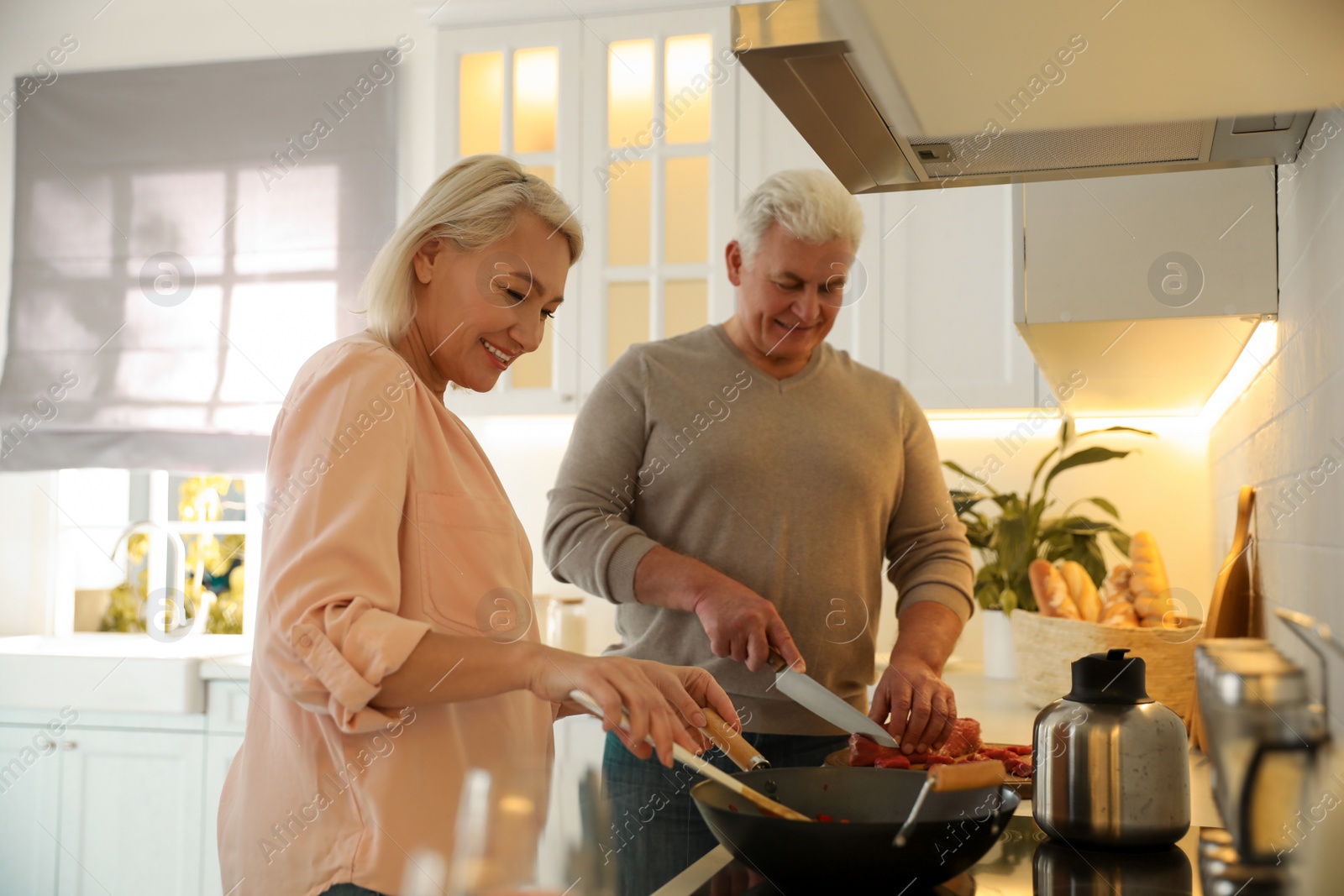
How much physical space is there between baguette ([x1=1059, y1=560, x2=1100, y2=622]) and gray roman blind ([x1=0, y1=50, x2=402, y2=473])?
6.42 feet

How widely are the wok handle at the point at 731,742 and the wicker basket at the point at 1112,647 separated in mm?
881

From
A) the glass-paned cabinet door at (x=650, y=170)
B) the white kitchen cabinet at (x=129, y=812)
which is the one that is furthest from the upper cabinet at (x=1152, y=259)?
the white kitchen cabinet at (x=129, y=812)

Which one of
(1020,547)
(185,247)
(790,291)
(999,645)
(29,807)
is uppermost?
(185,247)

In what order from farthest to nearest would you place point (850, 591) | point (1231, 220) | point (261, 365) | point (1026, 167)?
point (261, 365), point (850, 591), point (1231, 220), point (1026, 167)

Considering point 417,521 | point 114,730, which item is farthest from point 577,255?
point 114,730

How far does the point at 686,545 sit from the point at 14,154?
2811mm

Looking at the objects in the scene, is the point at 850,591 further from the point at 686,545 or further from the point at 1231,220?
the point at 1231,220

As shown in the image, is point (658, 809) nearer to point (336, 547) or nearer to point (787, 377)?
point (336, 547)

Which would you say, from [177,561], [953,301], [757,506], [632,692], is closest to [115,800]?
[177,561]

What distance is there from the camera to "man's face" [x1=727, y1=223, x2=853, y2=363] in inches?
56.0

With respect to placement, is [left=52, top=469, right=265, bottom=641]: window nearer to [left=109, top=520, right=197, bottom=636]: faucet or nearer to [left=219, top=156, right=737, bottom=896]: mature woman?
[left=109, top=520, right=197, bottom=636]: faucet

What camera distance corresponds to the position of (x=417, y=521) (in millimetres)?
856

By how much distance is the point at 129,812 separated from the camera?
2721 millimetres

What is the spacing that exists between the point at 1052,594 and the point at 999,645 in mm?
434
